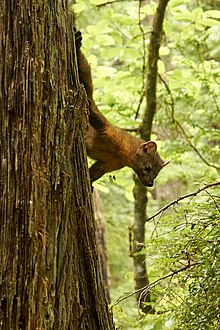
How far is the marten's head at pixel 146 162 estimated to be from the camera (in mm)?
5191

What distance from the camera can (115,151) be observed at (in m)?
5.00

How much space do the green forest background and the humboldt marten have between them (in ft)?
0.70

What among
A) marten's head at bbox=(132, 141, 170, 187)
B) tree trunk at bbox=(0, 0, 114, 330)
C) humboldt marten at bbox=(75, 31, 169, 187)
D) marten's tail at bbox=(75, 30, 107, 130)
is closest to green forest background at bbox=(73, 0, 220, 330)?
humboldt marten at bbox=(75, 31, 169, 187)

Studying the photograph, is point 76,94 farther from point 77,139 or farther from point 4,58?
point 4,58

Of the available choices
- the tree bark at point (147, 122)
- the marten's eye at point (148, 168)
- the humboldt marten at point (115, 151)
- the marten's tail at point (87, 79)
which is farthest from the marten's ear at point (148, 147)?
the marten's tail at point (87, 79)

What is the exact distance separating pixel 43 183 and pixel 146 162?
313 centimetres

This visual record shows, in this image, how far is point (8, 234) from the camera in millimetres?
2055

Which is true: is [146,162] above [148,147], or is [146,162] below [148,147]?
below

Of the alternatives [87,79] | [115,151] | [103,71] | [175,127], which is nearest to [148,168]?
[115,151]

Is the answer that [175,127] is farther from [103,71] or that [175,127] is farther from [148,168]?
[103,71]

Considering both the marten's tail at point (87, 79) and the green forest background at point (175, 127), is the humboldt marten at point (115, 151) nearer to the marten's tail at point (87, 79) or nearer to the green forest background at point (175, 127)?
the marten's tail at point (87, 79)

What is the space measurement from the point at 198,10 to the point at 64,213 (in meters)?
3.06

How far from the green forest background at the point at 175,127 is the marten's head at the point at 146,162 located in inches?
12.6

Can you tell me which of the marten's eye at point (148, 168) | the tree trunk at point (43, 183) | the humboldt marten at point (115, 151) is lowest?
the marten's eye at point (148, 168)
